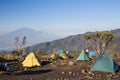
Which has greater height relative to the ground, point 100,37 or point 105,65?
point 100,37

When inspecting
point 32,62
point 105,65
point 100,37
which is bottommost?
point 105,65

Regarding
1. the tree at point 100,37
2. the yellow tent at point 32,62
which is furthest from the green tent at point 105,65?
the tree at point 100,37

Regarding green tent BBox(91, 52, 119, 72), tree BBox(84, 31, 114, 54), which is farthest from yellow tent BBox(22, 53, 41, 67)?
tree BBox(84, 31, 114, 54)

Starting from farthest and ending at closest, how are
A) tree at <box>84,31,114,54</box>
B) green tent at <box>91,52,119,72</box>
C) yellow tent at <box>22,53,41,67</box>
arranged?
1. tree at <box>84,31,114,54</box>
2. yellow tent at <box>22,53,41,67</box>
3. green tent at <box>91,52,119,72</box>

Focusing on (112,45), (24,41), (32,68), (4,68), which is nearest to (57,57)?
(24,41)

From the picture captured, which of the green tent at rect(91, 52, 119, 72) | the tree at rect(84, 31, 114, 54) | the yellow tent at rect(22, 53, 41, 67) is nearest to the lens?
the green tent at rect(91, 52, 119, 72)

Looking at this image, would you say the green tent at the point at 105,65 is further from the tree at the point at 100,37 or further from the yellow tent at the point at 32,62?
the tree at the point at 100,37

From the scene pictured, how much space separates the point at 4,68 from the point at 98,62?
9934mm

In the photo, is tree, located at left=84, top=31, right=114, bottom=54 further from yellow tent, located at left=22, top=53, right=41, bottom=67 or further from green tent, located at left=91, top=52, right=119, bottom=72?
green tent, located at left=91, top=52, right=119, bottom=72

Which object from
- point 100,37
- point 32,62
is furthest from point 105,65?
point 100,37

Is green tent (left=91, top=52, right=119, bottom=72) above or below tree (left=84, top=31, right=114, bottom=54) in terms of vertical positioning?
below

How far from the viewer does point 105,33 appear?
173 ft

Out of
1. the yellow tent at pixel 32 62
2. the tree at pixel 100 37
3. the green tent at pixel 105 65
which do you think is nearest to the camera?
the green tent at pixel 105 65

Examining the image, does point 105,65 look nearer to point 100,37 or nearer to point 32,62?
point 32,62
